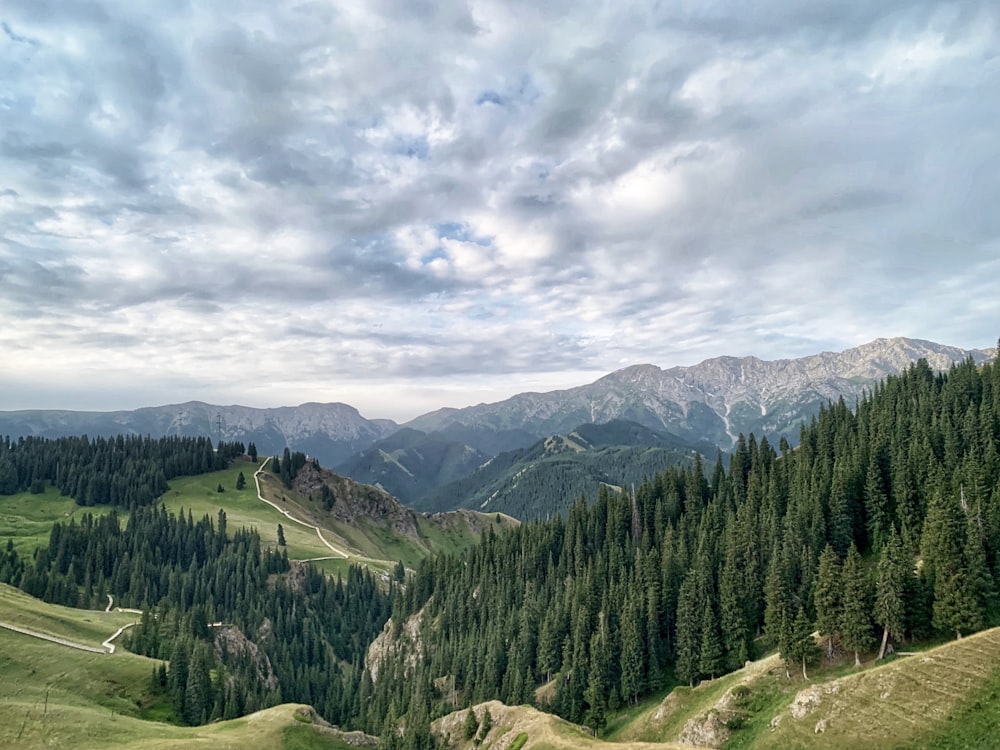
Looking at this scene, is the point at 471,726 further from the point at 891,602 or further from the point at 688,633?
the point at 891,602

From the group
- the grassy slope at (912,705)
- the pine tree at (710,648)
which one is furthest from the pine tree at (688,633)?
the grassy slope at (912,705)

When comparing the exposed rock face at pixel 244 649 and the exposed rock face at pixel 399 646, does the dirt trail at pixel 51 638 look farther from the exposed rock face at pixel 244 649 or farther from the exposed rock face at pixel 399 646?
the exposed rock face at pixel 399 646

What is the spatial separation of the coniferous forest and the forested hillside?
0.35 m

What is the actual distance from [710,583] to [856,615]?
107 feet

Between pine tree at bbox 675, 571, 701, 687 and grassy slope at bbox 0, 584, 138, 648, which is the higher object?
pine tree at bbox 675, 571, 701, 687

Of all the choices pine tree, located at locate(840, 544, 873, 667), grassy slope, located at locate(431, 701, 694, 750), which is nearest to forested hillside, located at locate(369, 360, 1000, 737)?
pine tree, located at locate(840, 544, 873, 667)

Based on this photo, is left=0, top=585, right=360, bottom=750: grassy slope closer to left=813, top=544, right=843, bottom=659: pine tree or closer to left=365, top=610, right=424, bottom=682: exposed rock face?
left=365, top=610, right=424, bottom=682: exposed rock face

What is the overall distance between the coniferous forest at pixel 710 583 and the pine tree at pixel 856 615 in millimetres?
255

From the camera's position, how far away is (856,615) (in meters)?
72.8

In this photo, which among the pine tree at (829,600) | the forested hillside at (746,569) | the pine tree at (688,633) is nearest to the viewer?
the forested hillside at (746,569)

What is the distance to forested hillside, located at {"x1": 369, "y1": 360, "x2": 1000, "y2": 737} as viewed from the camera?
74.4 metres

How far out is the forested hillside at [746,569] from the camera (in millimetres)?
74438

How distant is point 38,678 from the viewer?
96812mm

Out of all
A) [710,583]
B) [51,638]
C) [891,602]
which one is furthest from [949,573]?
[51,638]
